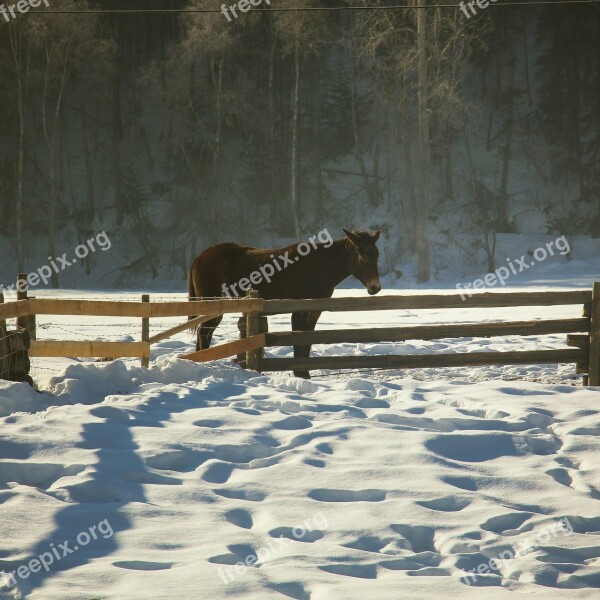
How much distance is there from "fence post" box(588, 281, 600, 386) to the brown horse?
110 inches

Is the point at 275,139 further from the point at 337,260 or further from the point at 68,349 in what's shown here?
the point at 68,349

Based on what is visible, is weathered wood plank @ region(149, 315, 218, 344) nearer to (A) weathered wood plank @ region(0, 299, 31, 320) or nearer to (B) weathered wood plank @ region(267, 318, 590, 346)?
(B) weathered wood plank @ region(267, 318, 590, 346)

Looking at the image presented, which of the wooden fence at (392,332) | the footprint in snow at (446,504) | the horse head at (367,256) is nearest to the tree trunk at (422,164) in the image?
the horse head at (367,256)

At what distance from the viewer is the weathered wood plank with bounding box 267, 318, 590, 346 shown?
9.52 m

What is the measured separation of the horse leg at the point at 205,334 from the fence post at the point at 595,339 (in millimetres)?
5208

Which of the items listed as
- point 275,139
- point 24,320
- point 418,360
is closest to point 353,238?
point 418,360

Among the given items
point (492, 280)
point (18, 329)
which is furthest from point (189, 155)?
point (18, 329)

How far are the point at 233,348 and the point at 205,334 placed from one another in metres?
2.68

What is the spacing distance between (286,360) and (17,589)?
6.00 meters

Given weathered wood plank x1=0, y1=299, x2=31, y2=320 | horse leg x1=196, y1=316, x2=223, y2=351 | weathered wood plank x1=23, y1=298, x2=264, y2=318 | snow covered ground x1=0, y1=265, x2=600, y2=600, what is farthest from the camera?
horse leg x1=196, y1=316, x2=223, y2=351

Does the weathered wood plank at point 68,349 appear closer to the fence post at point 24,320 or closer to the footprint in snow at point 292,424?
the fence post at point 24,320

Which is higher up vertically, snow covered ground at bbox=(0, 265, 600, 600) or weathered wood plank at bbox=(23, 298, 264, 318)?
weathered wood plank at bbox=(23, 298, 264, 318)

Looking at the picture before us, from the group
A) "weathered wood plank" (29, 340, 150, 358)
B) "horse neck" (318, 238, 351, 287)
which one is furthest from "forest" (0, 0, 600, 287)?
"weathered wood plank" (29, 340, 150, 358)

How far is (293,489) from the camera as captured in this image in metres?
5.23
